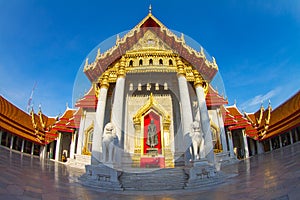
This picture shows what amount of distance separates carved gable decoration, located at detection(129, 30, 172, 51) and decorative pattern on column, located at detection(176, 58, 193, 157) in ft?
7.11

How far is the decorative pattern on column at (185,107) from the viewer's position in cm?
915

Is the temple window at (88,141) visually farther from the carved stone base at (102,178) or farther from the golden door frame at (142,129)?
the carved stone base at (102,178)

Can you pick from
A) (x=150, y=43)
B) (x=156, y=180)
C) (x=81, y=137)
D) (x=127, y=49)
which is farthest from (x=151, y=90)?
(x=156, y=180)

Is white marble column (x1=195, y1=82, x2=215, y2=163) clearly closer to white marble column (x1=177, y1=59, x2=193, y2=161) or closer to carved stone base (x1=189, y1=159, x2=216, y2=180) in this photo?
white marble column (x1=177, y1=59, x2=193, y2=161)

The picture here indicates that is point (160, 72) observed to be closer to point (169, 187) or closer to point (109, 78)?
point (109, 78)

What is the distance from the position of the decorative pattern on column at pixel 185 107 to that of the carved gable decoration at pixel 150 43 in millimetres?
2167

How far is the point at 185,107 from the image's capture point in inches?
379

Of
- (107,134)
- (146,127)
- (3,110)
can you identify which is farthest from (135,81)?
(3,110)

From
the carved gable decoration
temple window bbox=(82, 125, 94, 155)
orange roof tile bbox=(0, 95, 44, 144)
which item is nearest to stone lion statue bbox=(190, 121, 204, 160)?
the carved gable decoration

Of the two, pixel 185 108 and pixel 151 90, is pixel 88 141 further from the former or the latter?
pixel 185 108

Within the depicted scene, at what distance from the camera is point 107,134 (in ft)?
24.3

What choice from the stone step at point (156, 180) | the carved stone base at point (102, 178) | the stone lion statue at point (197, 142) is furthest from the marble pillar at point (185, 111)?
the carved stone base at point (102, 178)

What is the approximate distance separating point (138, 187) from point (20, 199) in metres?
3.94

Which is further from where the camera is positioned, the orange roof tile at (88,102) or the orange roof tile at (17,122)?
the orange roof tile at (17,122)
